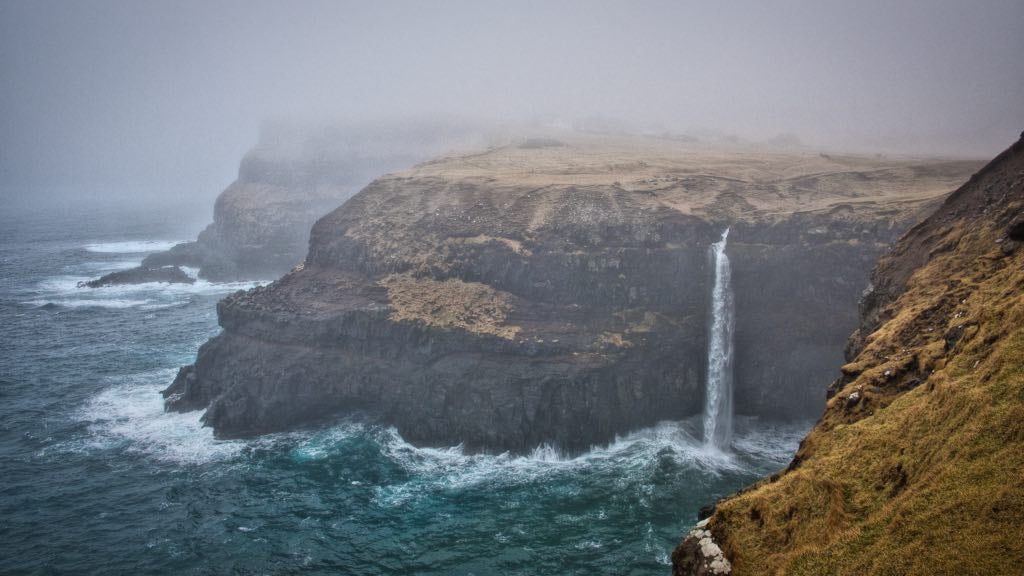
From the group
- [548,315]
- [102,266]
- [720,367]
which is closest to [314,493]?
[548,315]

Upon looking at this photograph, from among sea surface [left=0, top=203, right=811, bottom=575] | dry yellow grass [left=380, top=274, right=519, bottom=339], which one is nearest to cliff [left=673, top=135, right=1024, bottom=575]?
sea surface [left=0, top=203, right=811, bottom=575]

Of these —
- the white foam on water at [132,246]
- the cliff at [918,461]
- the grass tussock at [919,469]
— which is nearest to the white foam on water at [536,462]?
the cliff at [918,461]

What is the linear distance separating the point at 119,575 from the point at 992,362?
41936mm

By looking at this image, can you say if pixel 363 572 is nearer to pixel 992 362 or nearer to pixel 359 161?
pixel 992 362

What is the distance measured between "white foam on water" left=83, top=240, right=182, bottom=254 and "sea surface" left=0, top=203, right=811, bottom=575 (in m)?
83.9

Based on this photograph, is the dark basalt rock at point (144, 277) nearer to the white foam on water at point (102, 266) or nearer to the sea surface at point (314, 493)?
the white foam on water at point (102, 266)

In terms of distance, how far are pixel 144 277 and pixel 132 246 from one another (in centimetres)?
4818

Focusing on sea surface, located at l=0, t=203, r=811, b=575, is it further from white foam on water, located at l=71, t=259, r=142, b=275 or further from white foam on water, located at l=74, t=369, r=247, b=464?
white foam on water, located at l=71, t=259, r=142, b=275

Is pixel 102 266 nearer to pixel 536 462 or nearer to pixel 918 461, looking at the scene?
pixel 536 462

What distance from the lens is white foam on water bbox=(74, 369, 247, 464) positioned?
4669 cm

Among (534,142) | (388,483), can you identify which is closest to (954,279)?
(388,483)

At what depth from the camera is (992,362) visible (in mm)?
15672

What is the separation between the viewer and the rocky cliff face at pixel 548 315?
1905 inches

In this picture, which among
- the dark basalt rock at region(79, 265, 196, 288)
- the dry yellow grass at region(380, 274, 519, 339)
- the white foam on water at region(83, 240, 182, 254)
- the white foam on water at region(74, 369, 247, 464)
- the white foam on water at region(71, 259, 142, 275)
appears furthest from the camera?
the white foam on water at region(83, 240, 182, 254)
